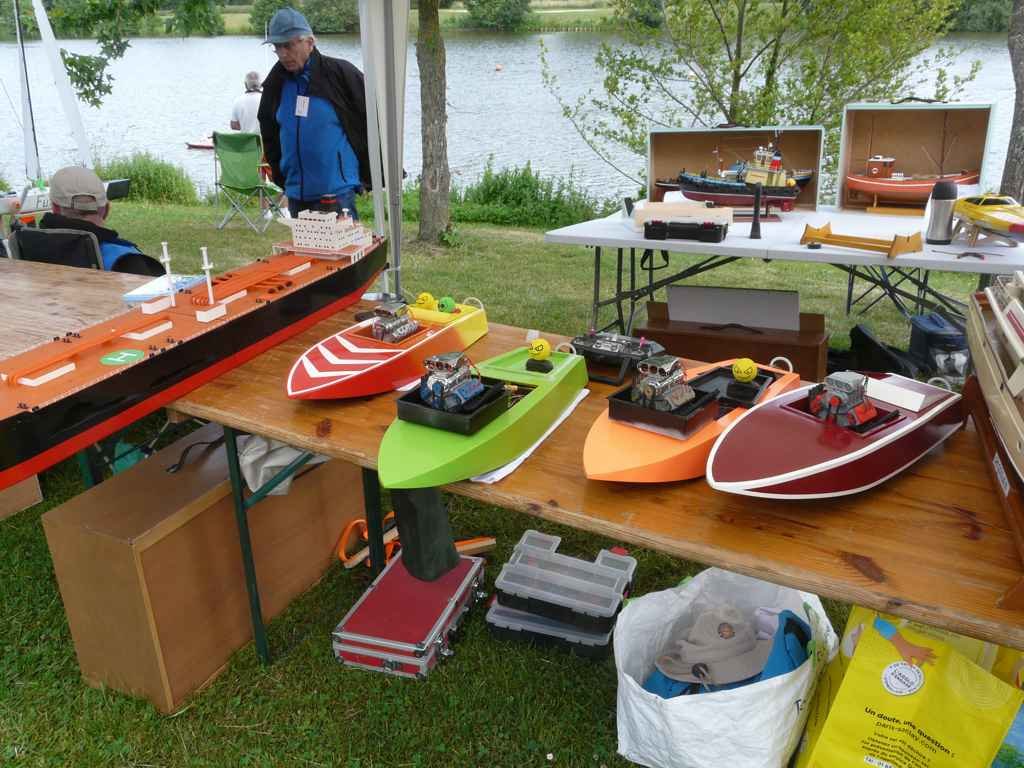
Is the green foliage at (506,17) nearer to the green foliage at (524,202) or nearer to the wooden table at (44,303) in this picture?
the green foliage at (524,202)

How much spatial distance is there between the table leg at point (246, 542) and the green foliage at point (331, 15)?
13.6m

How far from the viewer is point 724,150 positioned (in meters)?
4.86

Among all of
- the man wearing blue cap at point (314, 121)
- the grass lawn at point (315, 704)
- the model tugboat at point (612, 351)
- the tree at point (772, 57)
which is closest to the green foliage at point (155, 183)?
the tree at point (772, 57)

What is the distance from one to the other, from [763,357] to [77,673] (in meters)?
3.03

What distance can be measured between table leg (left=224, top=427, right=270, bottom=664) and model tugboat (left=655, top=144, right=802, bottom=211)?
3.17 meters

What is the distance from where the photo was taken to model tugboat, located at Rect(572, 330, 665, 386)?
2.32 meters

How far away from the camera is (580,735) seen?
235cm

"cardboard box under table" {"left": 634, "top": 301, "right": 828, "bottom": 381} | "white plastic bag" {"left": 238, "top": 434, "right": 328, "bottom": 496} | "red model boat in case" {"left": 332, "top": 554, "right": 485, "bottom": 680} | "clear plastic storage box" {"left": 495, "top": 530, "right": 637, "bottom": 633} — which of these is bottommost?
"red model boat in case" {"left": 332, "top": 554, "right": 485, "bottom": 680}

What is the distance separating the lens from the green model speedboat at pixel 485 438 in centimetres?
176

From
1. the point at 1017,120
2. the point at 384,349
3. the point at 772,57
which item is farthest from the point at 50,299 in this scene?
the point at 772,57

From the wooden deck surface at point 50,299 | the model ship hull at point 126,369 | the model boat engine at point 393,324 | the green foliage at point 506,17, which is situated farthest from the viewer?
the green foliage at point 506,17

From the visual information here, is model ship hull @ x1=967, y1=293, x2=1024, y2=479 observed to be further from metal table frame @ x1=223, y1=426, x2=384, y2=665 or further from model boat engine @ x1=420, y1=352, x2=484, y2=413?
metal table frame @ x1=223, y1=426, x2=384, y2=665

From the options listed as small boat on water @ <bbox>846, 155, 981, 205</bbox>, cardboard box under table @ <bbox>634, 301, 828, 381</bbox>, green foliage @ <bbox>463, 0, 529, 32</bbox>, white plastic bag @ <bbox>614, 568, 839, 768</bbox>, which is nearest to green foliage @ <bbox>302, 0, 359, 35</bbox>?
green foliage @ <bbox>463, 0, 529, 32</bbox>

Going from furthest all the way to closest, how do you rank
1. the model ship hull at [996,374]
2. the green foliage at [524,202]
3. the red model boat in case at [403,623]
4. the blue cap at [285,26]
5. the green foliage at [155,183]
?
the green foliage at [155,183] → the green foliage at [524,202] → the blue cap at [285,26] → the red model boat in case at [403,623] → the model ship hull at [996,374]
